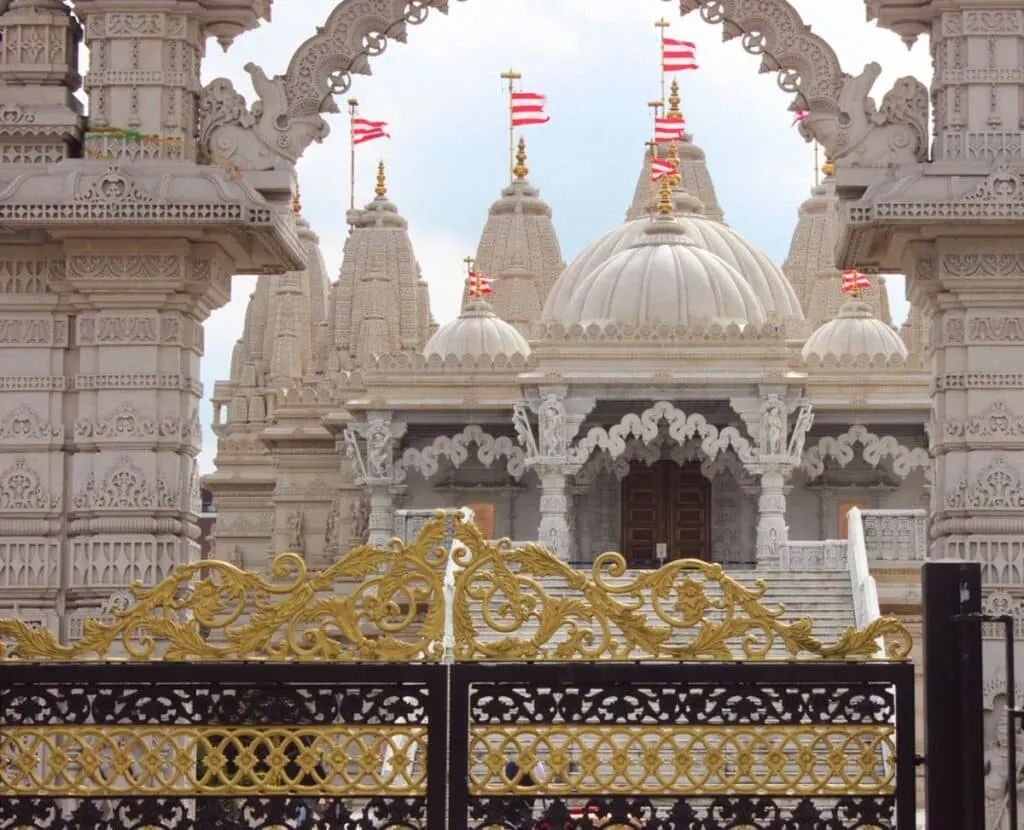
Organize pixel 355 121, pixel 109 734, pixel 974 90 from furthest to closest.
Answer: pixel 355 121 < pixel 974 90 < pixel 109 734

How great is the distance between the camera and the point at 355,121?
45188 mm

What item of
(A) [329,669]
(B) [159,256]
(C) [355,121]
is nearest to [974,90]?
(B) [159,256]

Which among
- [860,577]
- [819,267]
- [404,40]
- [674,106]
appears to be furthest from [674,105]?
[404,40]

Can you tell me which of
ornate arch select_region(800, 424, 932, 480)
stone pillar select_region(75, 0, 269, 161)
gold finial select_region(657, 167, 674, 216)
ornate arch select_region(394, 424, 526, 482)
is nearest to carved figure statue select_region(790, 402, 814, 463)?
ornate arch select_region(800, 424, 932, 480)

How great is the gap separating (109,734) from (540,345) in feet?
72.2

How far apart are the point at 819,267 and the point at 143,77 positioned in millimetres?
32122

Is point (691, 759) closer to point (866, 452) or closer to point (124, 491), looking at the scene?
point (124, 491)

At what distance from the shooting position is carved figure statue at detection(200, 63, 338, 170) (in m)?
13.4

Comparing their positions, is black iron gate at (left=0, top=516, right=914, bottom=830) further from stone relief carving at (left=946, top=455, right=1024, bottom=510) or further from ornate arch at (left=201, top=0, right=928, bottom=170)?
ornate arch at (left=201, top=0, right=928, bottom=170)

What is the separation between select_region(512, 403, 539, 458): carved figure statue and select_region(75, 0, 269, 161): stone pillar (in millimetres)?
17439

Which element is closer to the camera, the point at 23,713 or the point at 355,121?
the point at 23,713

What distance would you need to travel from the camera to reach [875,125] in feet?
43.2

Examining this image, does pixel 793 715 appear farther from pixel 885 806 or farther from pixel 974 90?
pixel 974 90

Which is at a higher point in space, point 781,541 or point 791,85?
point 791,85
